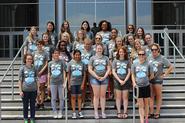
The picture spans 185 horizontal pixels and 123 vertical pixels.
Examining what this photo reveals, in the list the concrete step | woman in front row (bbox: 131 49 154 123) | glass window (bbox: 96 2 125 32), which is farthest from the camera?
glass window (bbox: 96 2 125 32)

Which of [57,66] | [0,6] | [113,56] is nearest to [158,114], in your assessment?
[113,56]

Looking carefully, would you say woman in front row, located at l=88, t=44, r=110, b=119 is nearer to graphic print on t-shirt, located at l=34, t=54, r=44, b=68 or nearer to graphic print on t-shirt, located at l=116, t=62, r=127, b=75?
graphic print on t-shirt, located at l=116, t=62, r=127, b=75

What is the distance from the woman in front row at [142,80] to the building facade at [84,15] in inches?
334

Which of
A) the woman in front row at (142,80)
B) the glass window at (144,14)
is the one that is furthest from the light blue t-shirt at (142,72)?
the glass window at (144,14)

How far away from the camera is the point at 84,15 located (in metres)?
20.8

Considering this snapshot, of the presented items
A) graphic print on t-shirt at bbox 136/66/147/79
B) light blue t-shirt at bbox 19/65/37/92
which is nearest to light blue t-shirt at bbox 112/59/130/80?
graphic print on t-shirt at bbox 136/66/147/79

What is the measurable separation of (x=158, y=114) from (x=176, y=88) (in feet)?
5.90

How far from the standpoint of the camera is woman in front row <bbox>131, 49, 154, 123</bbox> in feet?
36.6

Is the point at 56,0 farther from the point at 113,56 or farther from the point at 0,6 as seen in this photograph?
the point at 113,56

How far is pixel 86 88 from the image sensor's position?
1216 centimetres

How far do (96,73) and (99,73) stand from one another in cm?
7

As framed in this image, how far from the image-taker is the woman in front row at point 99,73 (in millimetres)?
11578

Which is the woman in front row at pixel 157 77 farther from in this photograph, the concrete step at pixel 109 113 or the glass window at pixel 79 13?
the glass window at pixel 79 13

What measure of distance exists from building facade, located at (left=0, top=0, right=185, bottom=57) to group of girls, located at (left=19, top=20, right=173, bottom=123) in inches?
301
